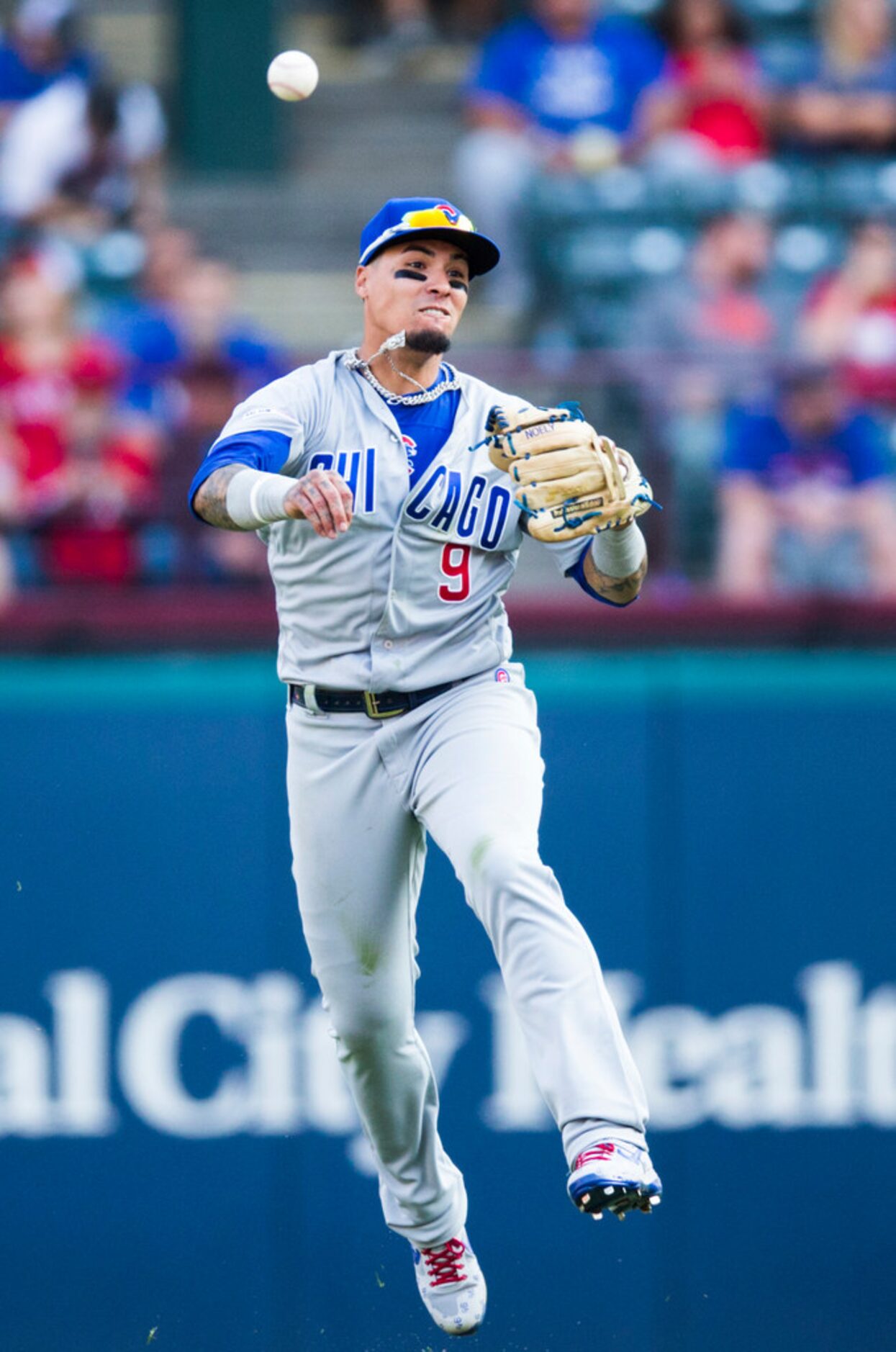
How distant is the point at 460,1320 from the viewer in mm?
5074

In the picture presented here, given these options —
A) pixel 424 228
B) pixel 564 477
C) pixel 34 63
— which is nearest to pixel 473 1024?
pixel 564 477

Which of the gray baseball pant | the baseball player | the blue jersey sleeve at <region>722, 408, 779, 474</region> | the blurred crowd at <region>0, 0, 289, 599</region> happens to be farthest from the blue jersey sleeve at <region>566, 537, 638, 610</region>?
the blurred crowd at <region>0, 0, 289, 599</region>

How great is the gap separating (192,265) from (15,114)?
1.82 m

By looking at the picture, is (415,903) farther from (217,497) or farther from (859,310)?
(859,310)

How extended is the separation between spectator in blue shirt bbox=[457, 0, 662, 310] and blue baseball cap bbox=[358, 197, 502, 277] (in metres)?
4.51

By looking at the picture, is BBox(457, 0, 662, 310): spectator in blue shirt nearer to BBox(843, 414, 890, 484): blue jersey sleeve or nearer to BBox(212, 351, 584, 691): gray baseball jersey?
BBox(843, 414, 890, 484): blue jersey sleeve

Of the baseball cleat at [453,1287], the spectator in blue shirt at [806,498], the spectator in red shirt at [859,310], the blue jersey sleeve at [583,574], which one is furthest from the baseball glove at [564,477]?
the spectator in red shirt at [859,310]

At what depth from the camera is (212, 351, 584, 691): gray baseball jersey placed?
15.3ft

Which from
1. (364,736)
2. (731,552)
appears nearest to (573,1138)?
(364,736)

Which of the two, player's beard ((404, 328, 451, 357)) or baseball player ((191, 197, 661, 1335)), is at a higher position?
player's beard ((404, 328, 451, 357))

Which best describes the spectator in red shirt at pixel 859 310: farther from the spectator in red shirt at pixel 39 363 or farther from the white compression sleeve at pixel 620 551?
the white compression sleeve at pixel 620 551

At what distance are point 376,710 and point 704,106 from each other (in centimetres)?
→ 557

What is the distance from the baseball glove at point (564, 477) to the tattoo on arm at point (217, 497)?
0.58m

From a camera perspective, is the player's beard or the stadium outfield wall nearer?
the player's beard
